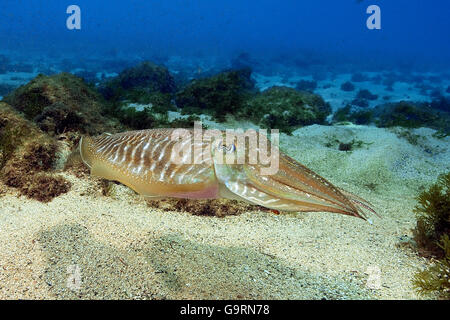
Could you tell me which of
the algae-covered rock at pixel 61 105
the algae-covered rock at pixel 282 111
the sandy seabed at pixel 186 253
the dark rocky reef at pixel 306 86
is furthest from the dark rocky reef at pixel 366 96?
the algae-covered rock at pixel 61 105

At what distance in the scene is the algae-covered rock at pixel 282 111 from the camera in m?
11.5

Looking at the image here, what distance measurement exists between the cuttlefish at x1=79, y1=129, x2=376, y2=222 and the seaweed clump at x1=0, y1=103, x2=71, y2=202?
8.40ft

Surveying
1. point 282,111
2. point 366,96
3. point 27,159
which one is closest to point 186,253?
point 27,159

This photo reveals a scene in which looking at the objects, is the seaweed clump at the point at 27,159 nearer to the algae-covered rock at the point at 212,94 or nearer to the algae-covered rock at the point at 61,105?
the algae-covered rock at the point at 61,105

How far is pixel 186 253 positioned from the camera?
11.4ft

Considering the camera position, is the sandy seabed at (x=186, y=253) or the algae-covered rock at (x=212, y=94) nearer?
the sandy seabed at (x=186, y=253)

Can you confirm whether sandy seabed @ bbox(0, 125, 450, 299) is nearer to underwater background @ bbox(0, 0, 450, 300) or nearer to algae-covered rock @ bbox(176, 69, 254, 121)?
underwater background @ bbox(0, 0, 450, 300)

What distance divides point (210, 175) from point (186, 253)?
1.75 metres

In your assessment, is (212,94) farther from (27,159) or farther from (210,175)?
(210,175)

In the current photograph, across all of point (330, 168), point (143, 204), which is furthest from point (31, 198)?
point (330, 168)

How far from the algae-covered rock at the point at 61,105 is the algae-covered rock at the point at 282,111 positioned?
19.7 ft

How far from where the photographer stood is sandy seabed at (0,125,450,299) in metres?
2.86

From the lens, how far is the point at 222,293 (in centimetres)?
281

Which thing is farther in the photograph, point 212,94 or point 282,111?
point 212,94
